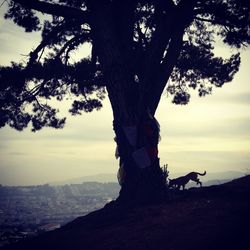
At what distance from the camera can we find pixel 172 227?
4945 millimetres

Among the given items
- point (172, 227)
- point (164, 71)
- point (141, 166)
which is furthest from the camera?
point (164, 71)

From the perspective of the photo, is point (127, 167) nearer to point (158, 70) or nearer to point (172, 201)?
point (172, 201)

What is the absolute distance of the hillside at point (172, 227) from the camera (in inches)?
164

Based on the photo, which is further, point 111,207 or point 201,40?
point 201,40

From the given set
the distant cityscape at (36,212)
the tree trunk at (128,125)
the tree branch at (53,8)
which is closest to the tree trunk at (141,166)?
the tree trunk at (128,125)

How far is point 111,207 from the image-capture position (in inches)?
297

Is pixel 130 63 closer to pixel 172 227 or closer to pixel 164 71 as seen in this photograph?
pixel 164 71

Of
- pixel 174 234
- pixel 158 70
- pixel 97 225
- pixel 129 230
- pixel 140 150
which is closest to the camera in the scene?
pixel 174 234

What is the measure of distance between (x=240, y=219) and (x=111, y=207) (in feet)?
11.8

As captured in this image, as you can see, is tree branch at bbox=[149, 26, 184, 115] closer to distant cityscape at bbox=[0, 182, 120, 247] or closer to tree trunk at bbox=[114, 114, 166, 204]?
tree trunk at bbox=[114, 114, 166, 204]

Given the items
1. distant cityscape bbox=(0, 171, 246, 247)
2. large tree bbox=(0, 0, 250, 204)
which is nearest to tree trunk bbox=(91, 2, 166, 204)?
large tree bbox=(0, 0, 250, 204)

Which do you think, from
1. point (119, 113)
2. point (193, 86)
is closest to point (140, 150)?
point (119, 113)

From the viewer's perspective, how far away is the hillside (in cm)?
418

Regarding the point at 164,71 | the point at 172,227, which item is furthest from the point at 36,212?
the point at 172,227
